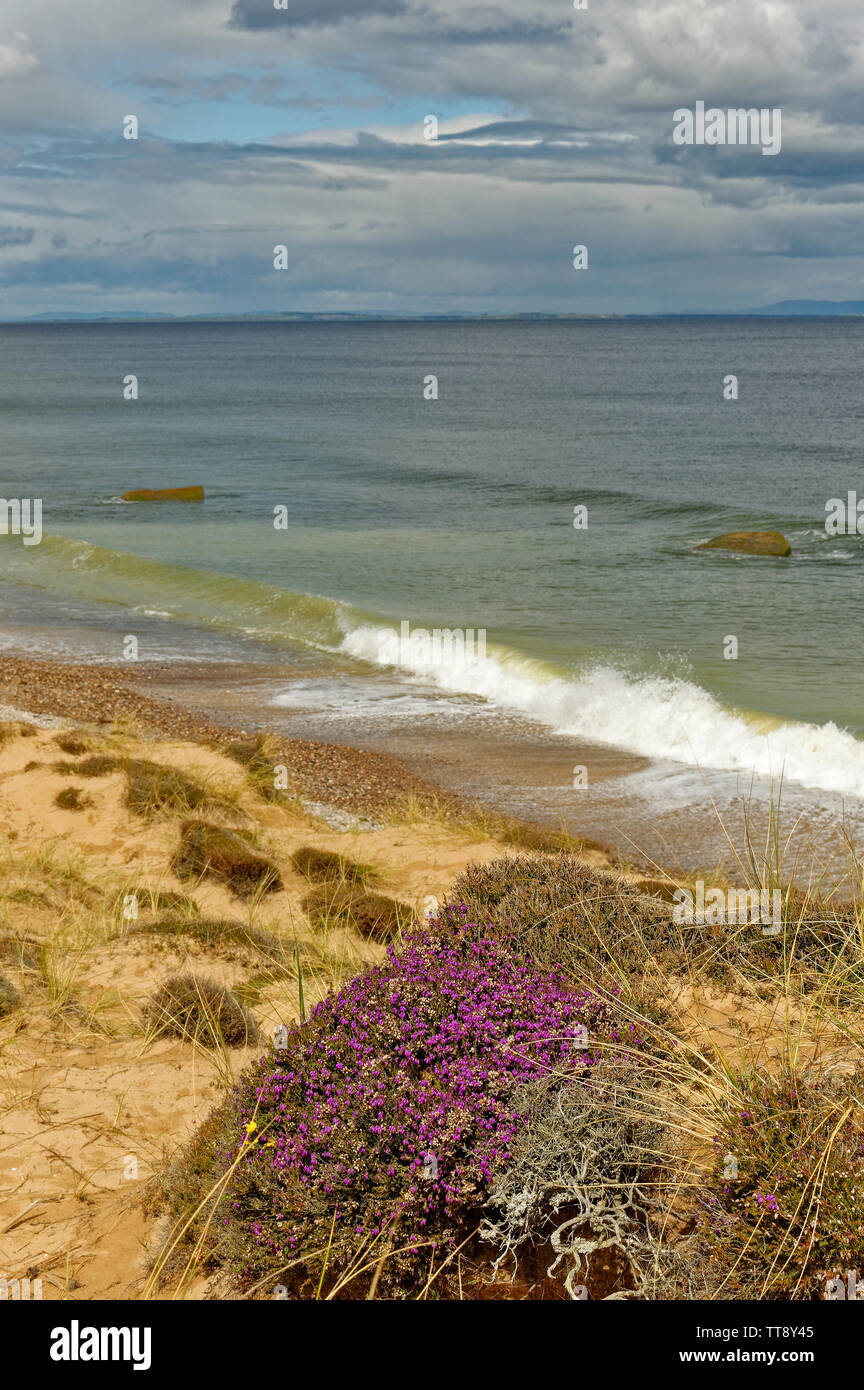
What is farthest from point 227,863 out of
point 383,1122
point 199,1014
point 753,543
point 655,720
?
point 753,543

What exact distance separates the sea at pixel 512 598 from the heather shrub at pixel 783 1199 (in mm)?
2047

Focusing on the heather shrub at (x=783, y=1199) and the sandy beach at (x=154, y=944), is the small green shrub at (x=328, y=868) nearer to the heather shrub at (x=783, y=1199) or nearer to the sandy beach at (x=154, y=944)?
the sandy beach at (x=154, y=944)

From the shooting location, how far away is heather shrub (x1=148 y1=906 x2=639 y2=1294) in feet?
12.7

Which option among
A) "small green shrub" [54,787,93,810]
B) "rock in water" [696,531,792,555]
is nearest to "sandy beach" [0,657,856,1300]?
"small green shrub" [54,787,93,810]

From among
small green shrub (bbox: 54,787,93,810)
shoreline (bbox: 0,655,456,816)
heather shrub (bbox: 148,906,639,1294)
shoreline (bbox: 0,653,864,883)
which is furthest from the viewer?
shoreline (bbox: 0,655,456,816)

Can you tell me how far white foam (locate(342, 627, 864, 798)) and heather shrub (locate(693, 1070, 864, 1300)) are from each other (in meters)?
8.65

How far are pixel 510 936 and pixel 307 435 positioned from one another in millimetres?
56409

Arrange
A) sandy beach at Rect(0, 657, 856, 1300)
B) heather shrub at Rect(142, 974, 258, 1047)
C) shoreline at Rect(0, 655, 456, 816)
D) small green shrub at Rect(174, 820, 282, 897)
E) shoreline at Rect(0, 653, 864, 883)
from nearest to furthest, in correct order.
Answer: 1. sandy beach at Rect(0, 657, 856, 1300)
2. heather shrub at Rect(142, 974, 258, 1047)
3. small green shrub at Rect(174, 820, 282, 897)
4. shoreline at Rect(0, 653, 864, 883)
5. shoreline at Rect(0, 655, 456, 816)

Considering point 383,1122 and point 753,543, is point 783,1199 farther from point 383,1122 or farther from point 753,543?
point 753,543

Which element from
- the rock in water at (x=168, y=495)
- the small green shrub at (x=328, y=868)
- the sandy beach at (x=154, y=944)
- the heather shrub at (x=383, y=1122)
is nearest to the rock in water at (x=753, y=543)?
the sandy beach at (x=154, y=944)

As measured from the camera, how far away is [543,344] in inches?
6708

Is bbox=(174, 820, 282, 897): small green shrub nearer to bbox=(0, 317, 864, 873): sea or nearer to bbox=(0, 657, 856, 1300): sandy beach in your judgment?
bbox=(0, 657, 856, 1300): sandy beach

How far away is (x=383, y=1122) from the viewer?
4.08 meters

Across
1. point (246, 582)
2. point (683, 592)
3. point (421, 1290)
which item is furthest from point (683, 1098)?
point (246, 582)
